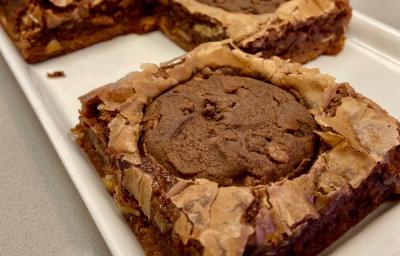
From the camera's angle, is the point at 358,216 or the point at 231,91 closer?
the point at 358,216

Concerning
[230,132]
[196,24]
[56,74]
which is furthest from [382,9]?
[56,74]

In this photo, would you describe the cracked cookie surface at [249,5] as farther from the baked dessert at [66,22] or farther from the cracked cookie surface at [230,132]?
the cracked cookie surface at [230,132]

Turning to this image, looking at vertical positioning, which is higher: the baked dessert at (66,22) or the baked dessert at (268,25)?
the baked dessert at (268,25)

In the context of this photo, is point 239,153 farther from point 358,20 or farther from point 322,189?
point 358,20

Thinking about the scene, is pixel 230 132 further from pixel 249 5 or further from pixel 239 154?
pixel 249 5

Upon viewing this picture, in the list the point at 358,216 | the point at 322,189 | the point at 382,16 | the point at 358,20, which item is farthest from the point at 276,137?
the point at 382,16

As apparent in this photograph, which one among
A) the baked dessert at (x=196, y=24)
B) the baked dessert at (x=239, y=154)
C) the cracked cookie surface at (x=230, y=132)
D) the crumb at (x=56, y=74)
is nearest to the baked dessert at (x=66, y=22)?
the baked dessert at (x=196, y=24)

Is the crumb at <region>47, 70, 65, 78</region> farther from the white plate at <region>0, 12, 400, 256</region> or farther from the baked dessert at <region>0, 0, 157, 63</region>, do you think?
the baked dessert at <region>0, 0, 157, 63</region>
